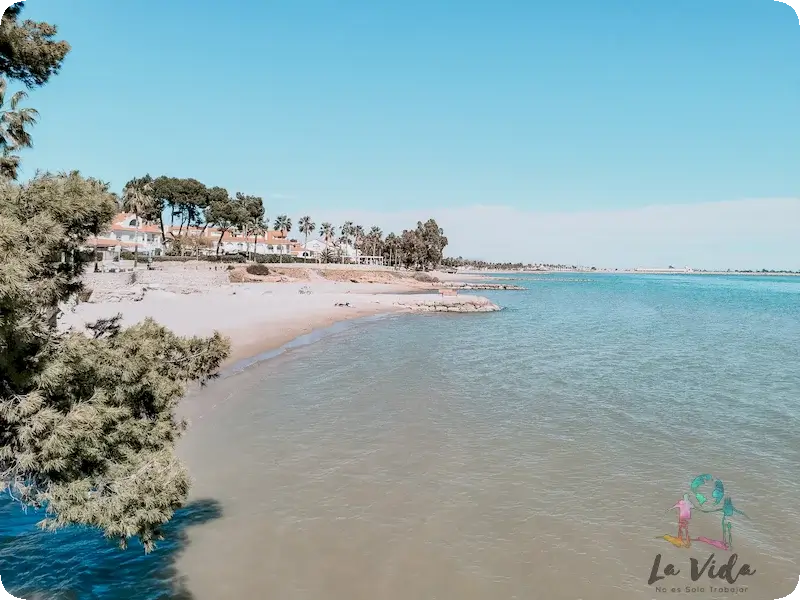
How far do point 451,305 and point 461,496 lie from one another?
190 feet

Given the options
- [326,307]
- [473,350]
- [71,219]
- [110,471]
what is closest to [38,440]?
[110,471]

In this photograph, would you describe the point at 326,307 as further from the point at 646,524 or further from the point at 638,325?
the point at 646,524

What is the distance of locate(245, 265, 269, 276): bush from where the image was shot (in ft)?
297

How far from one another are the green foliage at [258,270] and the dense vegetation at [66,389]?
85.3 m

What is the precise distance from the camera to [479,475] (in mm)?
14219

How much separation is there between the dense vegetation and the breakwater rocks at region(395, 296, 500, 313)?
60961 mm

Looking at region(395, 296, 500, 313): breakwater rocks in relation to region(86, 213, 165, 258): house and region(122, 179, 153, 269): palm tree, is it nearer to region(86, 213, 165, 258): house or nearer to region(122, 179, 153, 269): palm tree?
region(86, 213, 165, 258): house

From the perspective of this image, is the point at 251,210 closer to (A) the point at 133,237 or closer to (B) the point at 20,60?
(A) the point at 133,237

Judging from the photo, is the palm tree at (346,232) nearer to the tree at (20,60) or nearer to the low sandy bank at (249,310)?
the low sandy bank at (249,310)

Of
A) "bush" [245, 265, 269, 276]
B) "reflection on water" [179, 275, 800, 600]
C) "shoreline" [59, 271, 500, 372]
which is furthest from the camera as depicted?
"bush" [245, 265, 269, 276]

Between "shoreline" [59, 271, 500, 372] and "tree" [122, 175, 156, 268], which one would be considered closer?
"shoreline" [59, 271, 500, 372]

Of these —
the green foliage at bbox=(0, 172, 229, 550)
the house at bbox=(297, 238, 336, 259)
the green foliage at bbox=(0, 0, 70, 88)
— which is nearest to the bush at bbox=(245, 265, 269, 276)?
the house at bbox=(297, 238, 336, 259)

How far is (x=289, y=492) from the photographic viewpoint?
1281cm

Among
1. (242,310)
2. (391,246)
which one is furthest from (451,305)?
(391,246)
